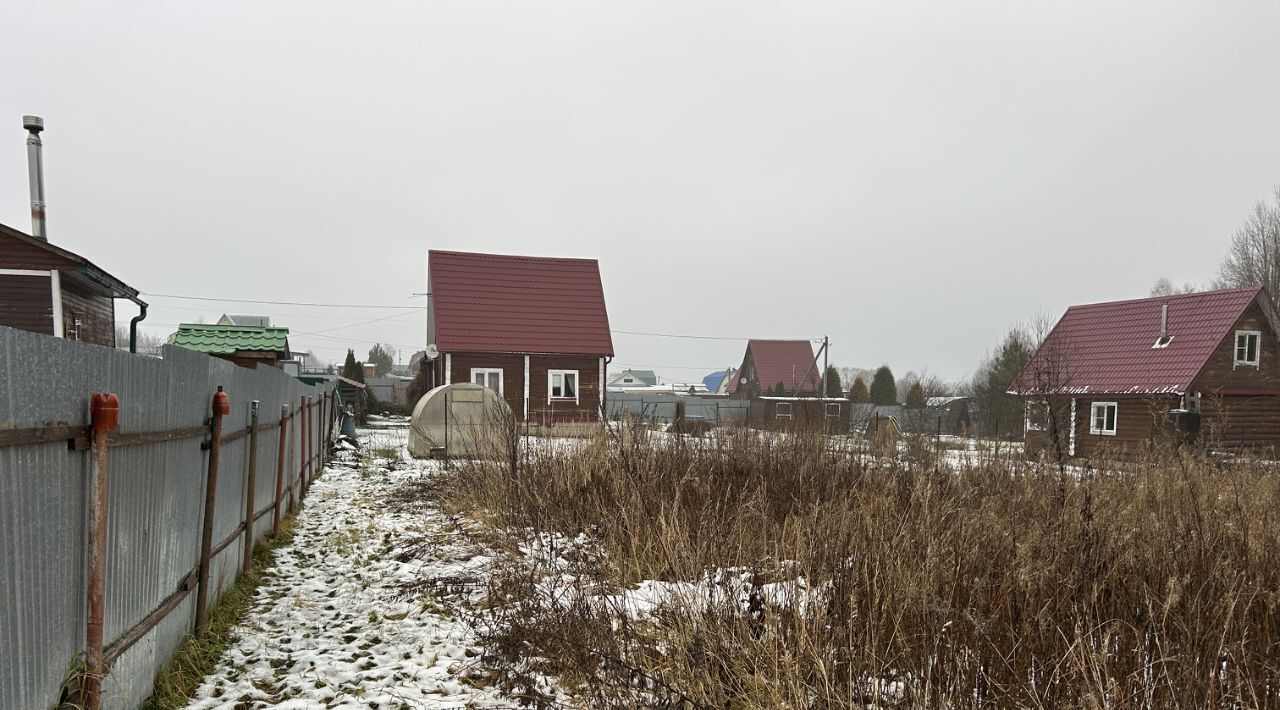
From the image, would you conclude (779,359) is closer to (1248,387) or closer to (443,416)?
(1248,387)

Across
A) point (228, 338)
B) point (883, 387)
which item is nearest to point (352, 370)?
point (228, 338)

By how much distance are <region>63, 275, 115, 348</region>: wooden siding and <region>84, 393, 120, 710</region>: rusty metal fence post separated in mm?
14995

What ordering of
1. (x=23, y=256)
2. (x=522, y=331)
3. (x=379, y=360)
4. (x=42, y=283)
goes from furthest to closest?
(x=379, y=360), (x=522, y=331), (x=42, y=283), (x=23, y=256)

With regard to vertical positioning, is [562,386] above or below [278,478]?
above

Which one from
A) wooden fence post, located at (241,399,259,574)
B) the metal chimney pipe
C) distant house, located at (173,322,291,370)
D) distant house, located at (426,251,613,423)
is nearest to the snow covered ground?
wooden fence post, located at (241,399,259,574)

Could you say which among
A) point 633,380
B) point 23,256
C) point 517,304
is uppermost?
point 517,304

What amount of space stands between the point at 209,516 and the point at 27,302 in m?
14.4

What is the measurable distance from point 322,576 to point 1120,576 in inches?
233

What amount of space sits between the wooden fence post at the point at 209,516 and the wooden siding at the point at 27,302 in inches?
528

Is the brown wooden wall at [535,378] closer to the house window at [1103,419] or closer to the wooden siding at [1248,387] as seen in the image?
the house window at [1103,419]

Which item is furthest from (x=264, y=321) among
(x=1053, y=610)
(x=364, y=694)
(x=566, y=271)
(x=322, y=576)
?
(x=1053, y=610)

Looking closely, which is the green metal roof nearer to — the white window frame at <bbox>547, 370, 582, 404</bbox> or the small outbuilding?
the small outbuilding

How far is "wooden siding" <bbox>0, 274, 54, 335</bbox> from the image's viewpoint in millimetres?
14758

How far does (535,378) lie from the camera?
26.8 m
